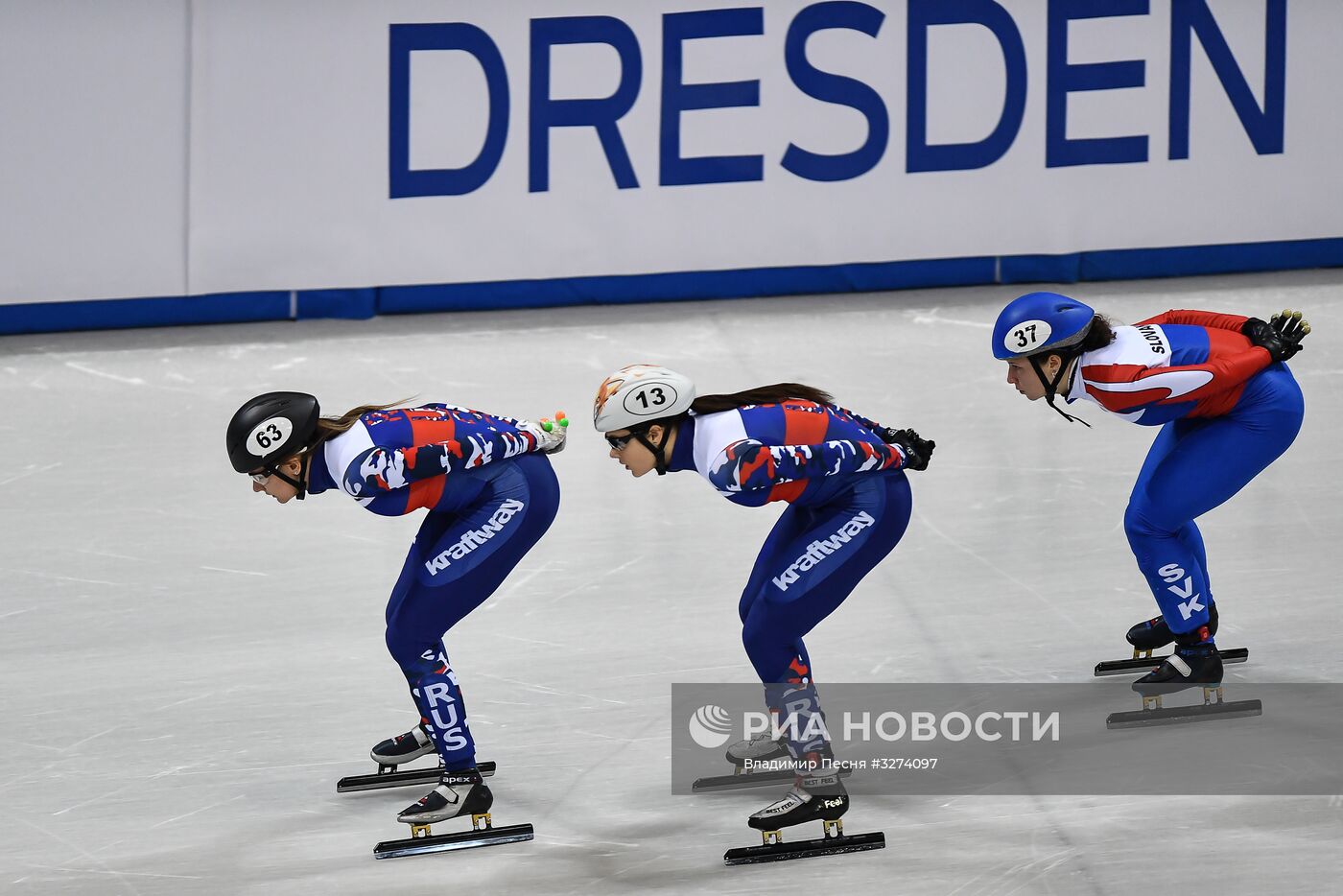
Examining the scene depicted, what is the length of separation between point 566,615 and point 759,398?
1981 mm

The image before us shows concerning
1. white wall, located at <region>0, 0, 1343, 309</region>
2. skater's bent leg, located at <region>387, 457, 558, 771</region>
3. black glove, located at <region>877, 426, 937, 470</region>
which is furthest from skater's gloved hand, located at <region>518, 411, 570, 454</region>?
white wall, located at <region>0, 0, 1343, 309</region>

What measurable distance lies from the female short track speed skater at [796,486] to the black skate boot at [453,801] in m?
0.73

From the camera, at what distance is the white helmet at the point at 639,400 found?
14.7 feet

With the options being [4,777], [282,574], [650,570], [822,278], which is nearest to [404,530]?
[282,574]

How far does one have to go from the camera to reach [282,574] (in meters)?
6.83

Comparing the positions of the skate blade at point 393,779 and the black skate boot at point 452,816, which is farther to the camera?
the skate blade at point 393,779

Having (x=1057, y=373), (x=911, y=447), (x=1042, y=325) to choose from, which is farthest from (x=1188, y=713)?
(x=911, y=447)

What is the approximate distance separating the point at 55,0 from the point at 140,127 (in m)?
0.75

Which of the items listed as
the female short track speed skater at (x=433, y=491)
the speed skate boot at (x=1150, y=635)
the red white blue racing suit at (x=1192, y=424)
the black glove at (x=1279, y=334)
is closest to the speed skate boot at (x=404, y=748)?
the female short track speed skater at (x=433, y=491)

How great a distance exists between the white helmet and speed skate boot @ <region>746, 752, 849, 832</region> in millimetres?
980

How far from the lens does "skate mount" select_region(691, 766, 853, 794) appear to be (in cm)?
514

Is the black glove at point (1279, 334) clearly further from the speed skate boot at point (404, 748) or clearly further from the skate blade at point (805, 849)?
the speed skate boot at point (404, 748)

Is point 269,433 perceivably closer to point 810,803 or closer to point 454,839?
point 454,839

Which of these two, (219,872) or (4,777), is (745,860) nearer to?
(219,872)
